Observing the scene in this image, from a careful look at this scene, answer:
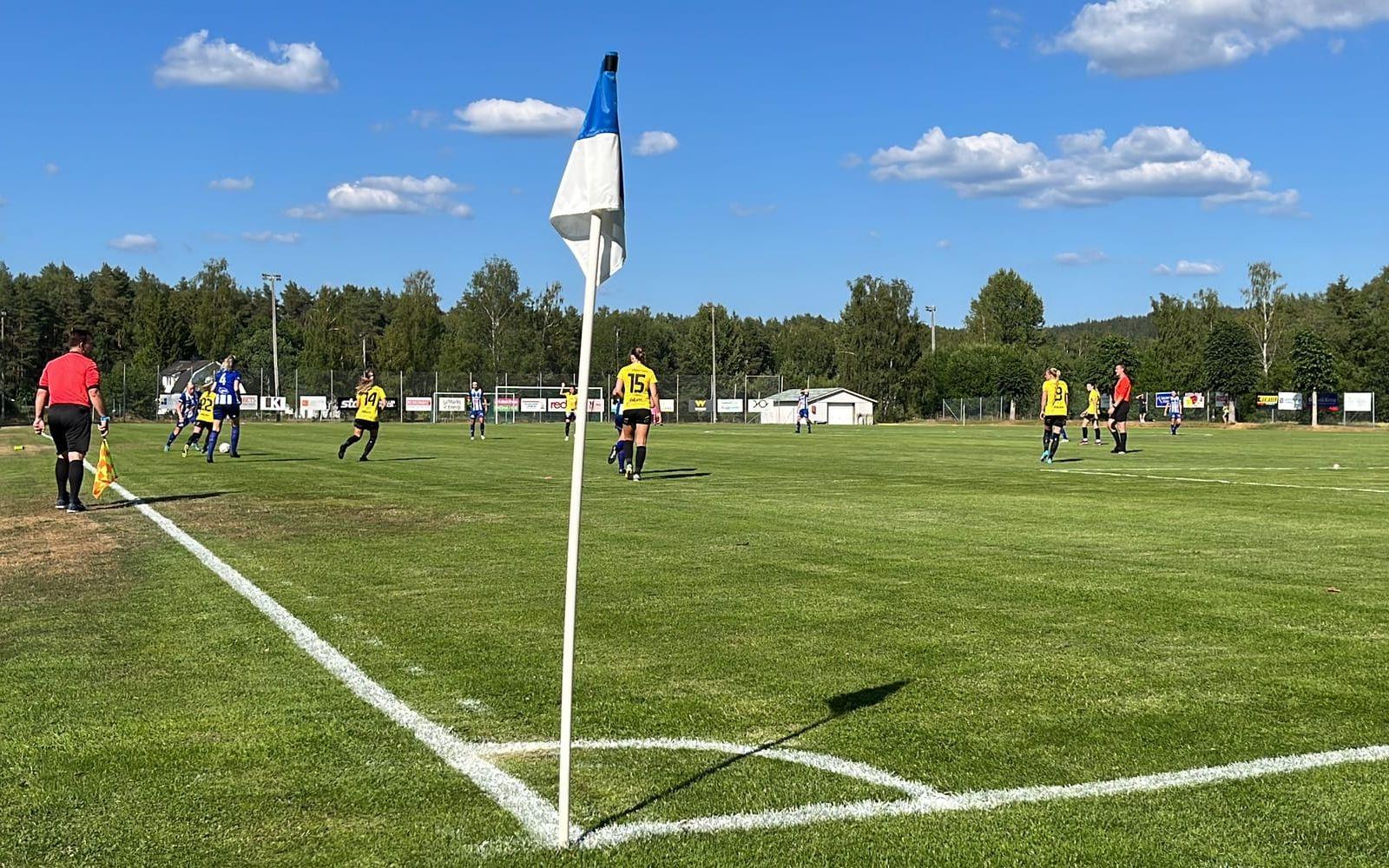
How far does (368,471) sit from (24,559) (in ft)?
39.6

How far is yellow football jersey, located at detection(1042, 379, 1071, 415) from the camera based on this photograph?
26.0 meters

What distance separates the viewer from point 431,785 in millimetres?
4195

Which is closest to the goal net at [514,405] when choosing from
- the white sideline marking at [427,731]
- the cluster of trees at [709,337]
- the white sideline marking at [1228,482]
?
the cluster of trees at [709,337]

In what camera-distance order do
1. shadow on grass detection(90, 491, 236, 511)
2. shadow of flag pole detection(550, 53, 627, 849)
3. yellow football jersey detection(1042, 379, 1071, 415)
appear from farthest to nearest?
1. yellow football jersey detection(1042, 379, 1071, 415)
2. shadow on grass detection(90, 491, 236, 511)
3. shadow of flag pole detection(550, 53, 627, 849)

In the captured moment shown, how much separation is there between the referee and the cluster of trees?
75.6m

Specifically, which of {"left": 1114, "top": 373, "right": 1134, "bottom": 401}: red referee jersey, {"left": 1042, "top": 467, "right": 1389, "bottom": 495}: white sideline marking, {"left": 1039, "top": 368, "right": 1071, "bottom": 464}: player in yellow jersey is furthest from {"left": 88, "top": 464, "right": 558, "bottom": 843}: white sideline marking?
{"left": 1114, "top": 373, "right": 1134, "bottom": 401}: red referee jersey

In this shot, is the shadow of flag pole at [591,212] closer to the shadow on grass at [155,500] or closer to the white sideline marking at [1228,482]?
the shadow on grass at [155,500]

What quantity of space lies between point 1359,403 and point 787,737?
3219 inches

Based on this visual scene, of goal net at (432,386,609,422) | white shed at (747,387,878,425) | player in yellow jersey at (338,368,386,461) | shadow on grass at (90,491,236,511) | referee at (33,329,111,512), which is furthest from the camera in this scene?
white shed at (747,387,878,425)

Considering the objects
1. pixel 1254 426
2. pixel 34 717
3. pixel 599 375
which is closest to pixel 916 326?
pixel 599 375

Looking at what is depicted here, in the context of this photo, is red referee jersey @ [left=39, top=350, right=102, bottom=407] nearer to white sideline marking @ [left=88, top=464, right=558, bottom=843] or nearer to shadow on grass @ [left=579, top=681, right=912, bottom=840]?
white sideline marking @ [left=88, top=464, right=558, bottom=843]

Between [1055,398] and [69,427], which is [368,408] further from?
[1055,398]

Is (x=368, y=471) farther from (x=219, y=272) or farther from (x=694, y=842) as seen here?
(x=219, y=272)

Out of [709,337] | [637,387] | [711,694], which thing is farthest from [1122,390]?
[709,337]
